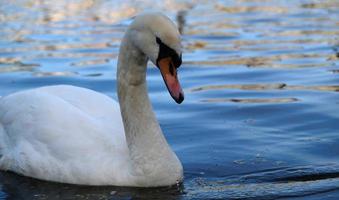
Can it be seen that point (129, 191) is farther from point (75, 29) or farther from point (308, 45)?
point (75, 29)

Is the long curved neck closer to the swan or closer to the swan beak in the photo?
the swan

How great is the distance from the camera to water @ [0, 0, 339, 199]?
20.6 ft

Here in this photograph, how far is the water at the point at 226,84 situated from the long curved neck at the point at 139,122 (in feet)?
0.73

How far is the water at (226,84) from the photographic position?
6266 millimetres

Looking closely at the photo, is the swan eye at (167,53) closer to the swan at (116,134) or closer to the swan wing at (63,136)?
the swan at (116,134)

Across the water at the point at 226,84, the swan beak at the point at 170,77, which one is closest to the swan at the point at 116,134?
the swan beak at the point at 170,77

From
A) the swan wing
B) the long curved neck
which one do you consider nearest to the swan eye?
the long curved neck

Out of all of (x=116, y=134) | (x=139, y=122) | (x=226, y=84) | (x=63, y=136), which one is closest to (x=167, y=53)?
(x=139, y=122)

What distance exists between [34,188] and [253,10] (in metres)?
14.1

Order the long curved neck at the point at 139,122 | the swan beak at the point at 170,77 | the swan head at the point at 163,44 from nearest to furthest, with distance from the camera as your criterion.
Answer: the swan head at the point at 163,44, the swan beak at the point at 170,77, the long curved neck at the point at 139,122

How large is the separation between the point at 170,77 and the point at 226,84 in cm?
482

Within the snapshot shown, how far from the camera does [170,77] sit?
220 inches

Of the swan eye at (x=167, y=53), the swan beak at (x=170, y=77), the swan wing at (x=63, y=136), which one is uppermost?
the swan eye at (x=167, y=53)

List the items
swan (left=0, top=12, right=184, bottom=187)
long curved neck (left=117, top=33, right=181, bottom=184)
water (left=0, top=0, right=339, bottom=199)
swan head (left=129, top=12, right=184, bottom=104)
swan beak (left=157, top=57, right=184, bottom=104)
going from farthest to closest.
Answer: water (left=0, top=0, right=339, bottom=199), long curved neck (left=117, top=33, right=181, bottom=184), swan (left=0, top=12, right=184, bottom=187), swan beak (left=157, top=57, right=184, bottom=104), swan head (left=129, top=12, right=184, bottom=104)
